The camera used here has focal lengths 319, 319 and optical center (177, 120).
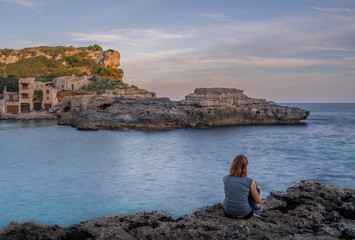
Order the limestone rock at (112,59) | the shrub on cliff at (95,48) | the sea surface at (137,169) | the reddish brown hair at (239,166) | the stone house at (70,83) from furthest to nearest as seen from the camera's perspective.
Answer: the shrub on cliff at (95,48), the limestone rock at (112,59), the stone house at (70,83), the sea surface at (137,169), the reddish brown hair at (239,166)

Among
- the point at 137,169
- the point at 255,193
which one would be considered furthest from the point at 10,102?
the point at 255,193

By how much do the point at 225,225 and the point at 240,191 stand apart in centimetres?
50

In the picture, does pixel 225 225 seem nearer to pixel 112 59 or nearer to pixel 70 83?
pixel 70 83

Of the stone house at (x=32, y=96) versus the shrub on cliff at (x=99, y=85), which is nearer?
the stone house at (x=32, y=96)

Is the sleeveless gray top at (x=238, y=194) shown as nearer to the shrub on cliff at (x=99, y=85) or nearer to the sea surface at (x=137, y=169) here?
the sea surface at (x=137, y=169)

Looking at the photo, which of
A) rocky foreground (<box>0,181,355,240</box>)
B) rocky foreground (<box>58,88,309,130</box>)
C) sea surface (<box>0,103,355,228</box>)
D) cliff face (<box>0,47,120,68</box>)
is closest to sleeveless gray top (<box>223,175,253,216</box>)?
rocky foreground (<box>0,181,355,240</box>)

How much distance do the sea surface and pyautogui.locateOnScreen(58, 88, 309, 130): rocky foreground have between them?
7.83 ft

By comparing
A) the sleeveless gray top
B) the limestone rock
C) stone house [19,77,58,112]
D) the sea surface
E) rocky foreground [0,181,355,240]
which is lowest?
the sea surface

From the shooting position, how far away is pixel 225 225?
4344 mm

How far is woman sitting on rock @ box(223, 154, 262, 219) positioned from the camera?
4.41 meters

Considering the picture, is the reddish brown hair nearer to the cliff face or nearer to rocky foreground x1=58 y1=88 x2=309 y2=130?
rocky foreground x1=58 y1=88 x2=309 y2=130

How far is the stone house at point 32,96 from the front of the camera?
47.6 metres

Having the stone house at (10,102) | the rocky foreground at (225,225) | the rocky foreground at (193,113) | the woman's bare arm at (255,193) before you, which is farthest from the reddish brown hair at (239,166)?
the stone house at (10,102)

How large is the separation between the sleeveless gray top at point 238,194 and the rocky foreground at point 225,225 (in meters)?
0.16
